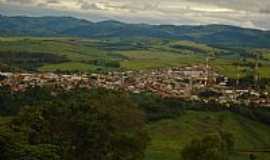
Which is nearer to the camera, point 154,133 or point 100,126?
point 100,126

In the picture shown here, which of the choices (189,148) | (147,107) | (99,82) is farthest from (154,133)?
(99,82)

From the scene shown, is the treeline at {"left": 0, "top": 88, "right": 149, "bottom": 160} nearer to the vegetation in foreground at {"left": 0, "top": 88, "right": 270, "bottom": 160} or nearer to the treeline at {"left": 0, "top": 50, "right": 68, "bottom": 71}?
the vegetation in foreground at {"left": 0, "top": 88, "right": 270, "bottom": 160}

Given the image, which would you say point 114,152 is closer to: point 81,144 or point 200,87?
point 81,144

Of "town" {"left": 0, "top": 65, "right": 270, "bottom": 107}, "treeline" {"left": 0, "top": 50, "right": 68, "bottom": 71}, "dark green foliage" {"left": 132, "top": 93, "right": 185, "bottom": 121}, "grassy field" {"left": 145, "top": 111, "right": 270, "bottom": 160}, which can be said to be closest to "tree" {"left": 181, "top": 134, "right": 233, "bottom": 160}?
"grassy field" {"left": 145, "top": 111, "right": 270, "bottom": 160}

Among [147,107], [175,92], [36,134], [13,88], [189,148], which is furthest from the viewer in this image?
[175,92]

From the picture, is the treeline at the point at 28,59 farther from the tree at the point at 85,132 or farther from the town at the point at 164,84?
the tree at the point at 85,132

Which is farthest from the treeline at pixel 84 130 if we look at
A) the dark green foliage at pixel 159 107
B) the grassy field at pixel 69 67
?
the grassy field at pixel 69 67
